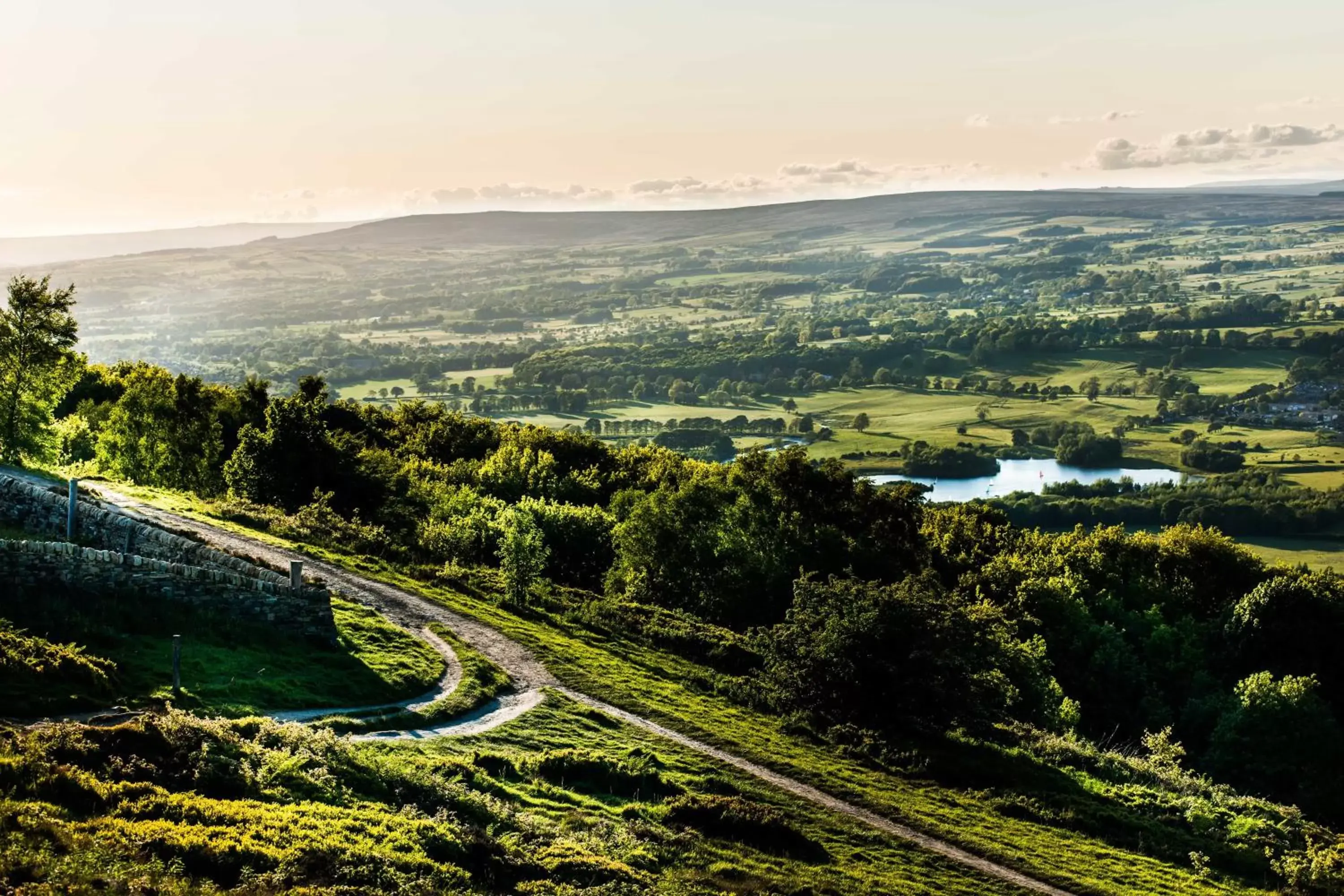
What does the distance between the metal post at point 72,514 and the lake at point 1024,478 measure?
457ft

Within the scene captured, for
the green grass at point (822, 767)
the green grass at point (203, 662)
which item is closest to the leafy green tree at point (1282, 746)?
the green grass at point (822, 767)

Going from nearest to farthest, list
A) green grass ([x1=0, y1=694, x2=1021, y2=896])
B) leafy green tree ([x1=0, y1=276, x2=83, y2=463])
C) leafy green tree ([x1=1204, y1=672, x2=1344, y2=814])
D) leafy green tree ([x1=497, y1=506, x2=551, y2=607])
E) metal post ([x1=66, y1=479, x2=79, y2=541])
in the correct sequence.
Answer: green grass ([x1=0, y1=694, x2=1021, y2=896]) → metal post ([x1=66, y1=479, x2=79, y2=541]) → leafy green tree ([x1=497, y1=506, x2=551, y2=607]) → leafy green tree ([x1=0, y1=276, x2=83, y2=463]) → leafy green tree ([x1=1204, y1=672, x2=1344, y2=814])

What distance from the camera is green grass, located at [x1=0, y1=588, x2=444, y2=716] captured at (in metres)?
26.5

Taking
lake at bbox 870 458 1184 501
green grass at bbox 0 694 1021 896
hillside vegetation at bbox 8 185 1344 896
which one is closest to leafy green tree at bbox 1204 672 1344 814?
hillside vegetation at bbox 8 185 1344 896

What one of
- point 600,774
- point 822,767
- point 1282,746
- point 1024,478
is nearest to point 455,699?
point 600,774

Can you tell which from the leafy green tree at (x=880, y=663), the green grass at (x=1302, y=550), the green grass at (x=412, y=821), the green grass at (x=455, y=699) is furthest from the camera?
the green grass at (x=1302, y=550)

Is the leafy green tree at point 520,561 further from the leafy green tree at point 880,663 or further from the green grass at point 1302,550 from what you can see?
the green grass at point 1302,550

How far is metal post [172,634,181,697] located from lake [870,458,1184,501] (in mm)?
145030

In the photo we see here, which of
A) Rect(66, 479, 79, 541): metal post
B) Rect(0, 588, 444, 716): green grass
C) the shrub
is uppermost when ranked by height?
Rect(66, 479, 79, 541): metal post

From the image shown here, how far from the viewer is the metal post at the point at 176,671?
26.8 m

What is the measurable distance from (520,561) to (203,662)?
21545 millimetres

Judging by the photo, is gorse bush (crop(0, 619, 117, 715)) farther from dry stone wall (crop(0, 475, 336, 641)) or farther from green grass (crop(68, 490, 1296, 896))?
green grass (crop(68, 490, 1296, 896))

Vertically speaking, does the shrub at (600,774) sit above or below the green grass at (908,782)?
above

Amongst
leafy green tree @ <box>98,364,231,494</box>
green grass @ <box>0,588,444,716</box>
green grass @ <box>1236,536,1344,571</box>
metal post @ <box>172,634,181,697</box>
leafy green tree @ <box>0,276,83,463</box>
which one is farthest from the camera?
green grass @ <box>1236,536,1344,571</box>
